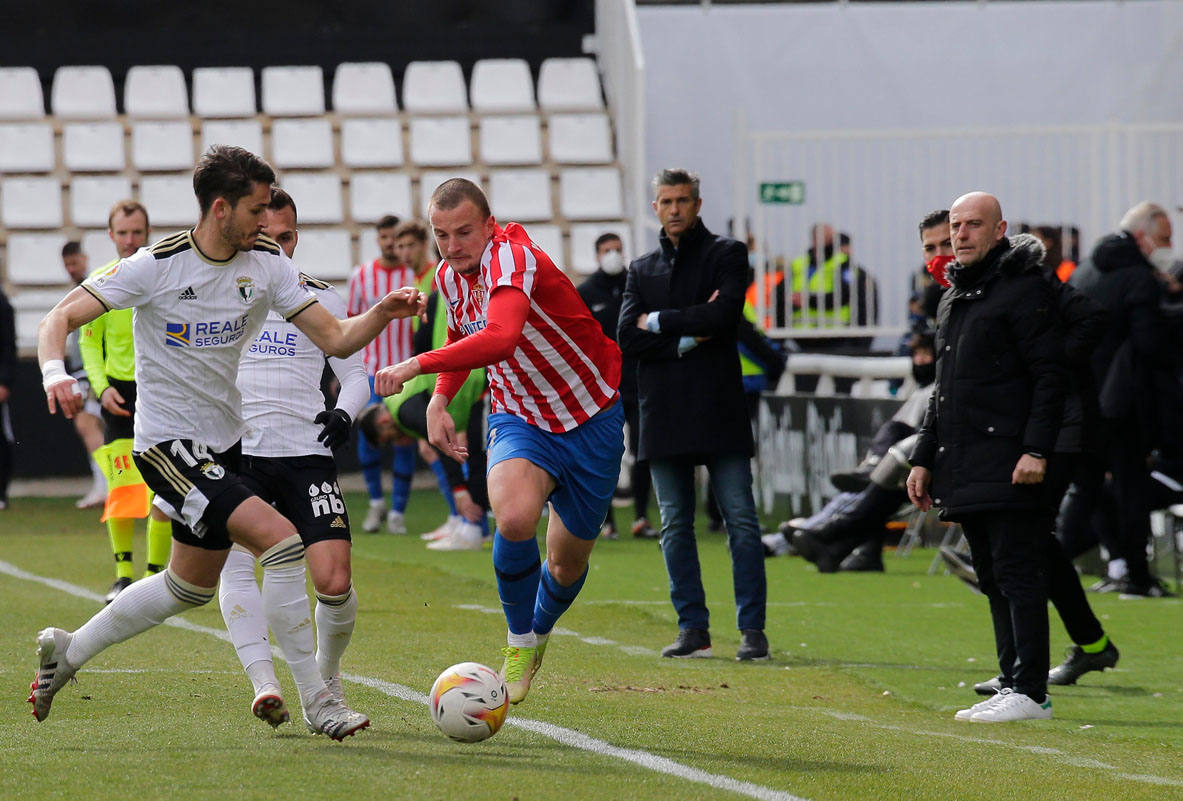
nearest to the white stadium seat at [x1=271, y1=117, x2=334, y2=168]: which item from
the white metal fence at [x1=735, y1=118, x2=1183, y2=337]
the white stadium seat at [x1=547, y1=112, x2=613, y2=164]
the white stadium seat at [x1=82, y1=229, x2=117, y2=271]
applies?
the white stadium seat at [x1=82, y1=229, x2=117, y2=271]

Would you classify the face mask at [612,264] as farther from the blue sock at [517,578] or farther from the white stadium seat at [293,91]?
the white stadium seat at [293,91]

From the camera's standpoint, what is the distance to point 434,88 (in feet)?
67.9

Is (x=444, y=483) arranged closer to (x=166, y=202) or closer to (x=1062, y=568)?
(x=1062, y=568)

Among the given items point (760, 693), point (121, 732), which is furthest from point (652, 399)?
point (121, 732)

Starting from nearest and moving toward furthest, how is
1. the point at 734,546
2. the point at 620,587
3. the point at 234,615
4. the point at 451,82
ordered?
the point at 234,615
the point at 734,546
the point at 620,587
the point at 451,82

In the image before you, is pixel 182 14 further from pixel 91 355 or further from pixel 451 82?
pixel 91 355

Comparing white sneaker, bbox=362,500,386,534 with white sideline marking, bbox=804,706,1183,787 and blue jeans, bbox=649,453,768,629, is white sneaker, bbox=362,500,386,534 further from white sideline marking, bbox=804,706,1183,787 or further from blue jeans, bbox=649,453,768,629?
white sideline marking, bbox=804,706,1183,787

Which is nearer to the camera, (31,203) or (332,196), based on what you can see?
(31,203)

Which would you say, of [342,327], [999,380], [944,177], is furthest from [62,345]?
[944,177]

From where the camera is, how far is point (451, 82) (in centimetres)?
2069

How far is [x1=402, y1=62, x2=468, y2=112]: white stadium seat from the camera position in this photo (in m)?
20.6

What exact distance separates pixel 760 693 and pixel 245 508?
8.07ft

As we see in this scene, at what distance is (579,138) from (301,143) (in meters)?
3.08

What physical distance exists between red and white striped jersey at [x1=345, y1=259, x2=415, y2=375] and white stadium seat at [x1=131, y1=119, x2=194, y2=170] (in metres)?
7.11
